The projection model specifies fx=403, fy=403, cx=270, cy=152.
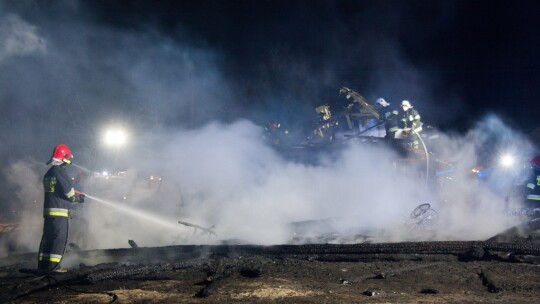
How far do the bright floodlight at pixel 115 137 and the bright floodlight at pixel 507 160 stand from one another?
51.0 feet

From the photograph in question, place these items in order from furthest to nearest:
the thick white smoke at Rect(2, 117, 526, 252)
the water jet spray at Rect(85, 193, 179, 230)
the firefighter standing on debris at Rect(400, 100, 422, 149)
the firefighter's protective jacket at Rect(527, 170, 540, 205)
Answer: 1. the firefighter standing on debris at Rect(400, 100, 422, 149)
2. the water jet spray at Rect(85, 193, 179, 230)
3. the thick white smoke at Rect(2, 117, 526, 252)
4. the firefighter's protective jacket at Rect(527, 170, 540, 205)

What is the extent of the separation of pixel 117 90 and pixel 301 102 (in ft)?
33.3

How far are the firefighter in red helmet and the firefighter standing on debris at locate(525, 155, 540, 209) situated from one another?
8973 mm

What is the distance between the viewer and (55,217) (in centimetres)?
640

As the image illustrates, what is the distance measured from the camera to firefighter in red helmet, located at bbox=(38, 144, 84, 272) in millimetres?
6137

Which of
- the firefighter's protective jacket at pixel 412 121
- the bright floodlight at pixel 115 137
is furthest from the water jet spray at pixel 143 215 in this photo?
the bright floodlight at pixel 115 137

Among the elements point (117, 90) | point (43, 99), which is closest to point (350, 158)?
point (117, 90)

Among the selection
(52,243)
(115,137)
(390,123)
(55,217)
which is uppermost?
(115,137)

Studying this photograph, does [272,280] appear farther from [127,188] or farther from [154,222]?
[127,188]

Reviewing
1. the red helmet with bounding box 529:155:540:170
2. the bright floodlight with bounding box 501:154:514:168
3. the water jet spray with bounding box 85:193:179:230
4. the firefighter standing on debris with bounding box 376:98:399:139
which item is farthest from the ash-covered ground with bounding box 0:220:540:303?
the bright floodlight with bounding box 501:154:514:168

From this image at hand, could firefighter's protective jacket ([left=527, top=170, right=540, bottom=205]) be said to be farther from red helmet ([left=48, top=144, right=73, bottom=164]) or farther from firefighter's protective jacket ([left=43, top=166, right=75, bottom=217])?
red helmet ([left=48, top=144, right=73, bottom=164])

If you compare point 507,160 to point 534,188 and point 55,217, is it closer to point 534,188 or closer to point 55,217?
point 534,188

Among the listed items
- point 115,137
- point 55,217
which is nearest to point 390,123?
point 55,217

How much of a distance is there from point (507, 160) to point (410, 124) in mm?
5888
